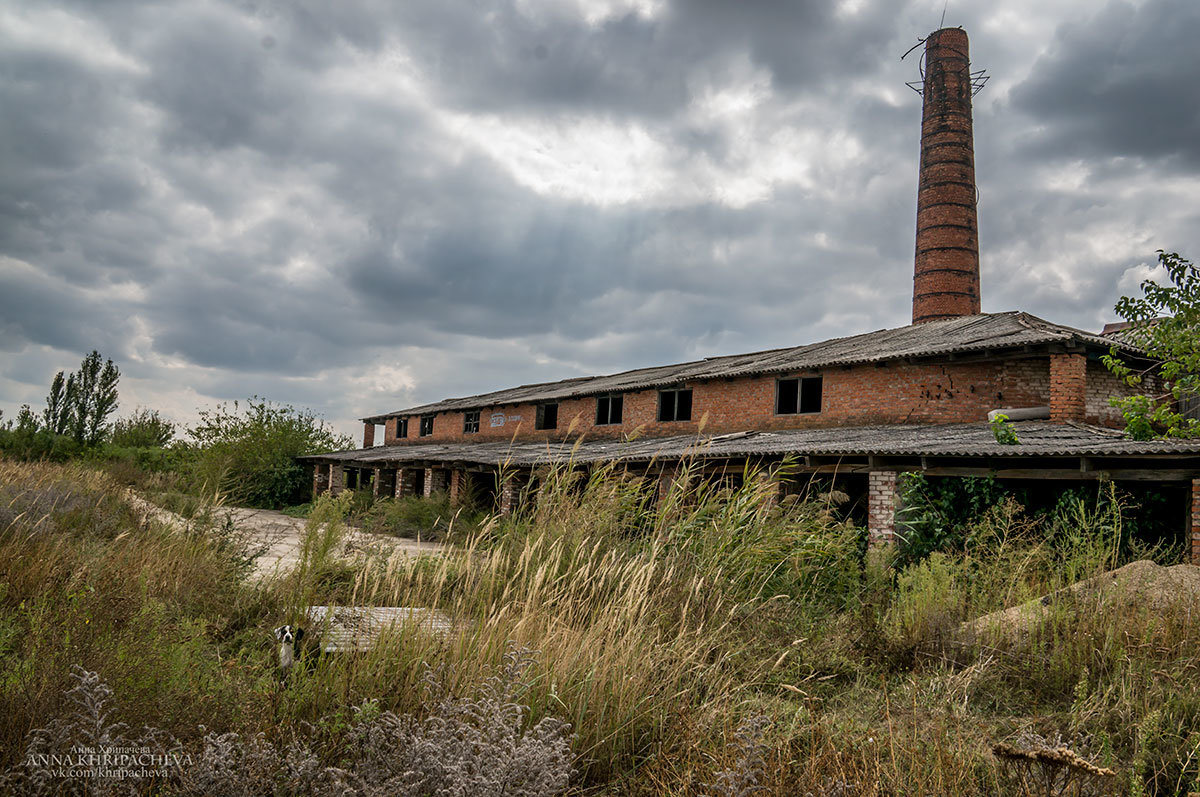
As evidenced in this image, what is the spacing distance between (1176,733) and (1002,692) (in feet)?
3.36

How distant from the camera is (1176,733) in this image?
366cm

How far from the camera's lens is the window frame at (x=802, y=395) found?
54.9ft

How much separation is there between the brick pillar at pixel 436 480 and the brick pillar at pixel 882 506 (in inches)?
517

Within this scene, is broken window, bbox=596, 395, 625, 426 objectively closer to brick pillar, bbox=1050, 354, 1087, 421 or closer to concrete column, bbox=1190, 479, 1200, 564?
brick pillar, bbox=1050, 354, 1087, 421

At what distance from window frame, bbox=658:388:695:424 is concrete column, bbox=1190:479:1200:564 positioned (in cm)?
1146

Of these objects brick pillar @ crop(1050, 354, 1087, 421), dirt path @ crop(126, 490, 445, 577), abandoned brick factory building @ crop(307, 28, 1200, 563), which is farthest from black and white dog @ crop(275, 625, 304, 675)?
brick pillar @ crop(1050, 354, 1087, 421)

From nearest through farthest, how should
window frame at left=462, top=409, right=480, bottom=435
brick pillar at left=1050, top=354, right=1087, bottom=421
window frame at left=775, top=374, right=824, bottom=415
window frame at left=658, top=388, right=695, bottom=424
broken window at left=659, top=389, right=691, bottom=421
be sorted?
brick pillar at left=1050, top=354, right=1087, bottom=421 → window frame at left=775, top=374, right=824, bottom=415 → window frame at left=658, top=388, right=695, bottom=424 → broken window at left=659, top=389, right=691, bottom=421 → window frame at left=462, top=409, right=480, bottom=435

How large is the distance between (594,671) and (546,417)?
2123 centimetres

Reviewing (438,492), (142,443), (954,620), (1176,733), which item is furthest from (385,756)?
(142,443)

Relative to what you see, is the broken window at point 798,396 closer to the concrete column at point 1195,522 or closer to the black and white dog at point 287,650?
the concrete column at point 1195,522

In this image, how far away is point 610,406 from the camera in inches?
856

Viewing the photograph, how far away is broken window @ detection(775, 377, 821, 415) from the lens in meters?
16.8

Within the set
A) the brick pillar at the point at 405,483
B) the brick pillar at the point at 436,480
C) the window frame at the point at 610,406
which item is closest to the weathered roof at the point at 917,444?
the window frame at the point at 610,406

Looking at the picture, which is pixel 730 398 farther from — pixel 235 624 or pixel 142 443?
pixel 142 443
